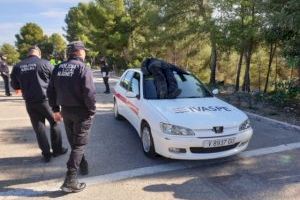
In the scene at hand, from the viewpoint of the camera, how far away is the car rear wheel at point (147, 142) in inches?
223

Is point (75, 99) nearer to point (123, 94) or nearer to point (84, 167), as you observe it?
point (84, 167)

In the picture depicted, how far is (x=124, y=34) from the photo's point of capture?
31438 millimetres

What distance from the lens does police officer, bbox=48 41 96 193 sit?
4441 millimetres

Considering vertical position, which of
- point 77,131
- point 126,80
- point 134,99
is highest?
point 126,80

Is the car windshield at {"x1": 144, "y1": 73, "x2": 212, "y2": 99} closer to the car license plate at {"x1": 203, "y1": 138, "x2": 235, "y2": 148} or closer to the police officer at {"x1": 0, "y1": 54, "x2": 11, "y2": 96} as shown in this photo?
the car license plate at {"x1": 203, "y1": 138, "x2": 235, "y2": 148}

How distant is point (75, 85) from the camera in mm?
4465

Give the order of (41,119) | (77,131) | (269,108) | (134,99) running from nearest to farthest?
(77,131) → (41,119) → (134,99) → (269,108)

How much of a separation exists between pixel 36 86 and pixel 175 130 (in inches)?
86.5

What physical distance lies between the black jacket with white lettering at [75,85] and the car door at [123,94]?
2.89m

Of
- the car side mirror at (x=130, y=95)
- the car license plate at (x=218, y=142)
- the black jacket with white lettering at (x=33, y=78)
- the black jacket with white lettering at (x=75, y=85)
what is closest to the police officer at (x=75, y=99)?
the black jacket with white lettering at (x=75, y=85)

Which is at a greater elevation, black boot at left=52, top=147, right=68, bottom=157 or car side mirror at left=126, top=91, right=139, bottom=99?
car side mirror at left=126, top=91, right=139, bottom=99

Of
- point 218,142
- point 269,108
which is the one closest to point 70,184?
point 218,142

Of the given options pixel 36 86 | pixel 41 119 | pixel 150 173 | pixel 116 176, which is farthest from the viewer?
pixel 41 119

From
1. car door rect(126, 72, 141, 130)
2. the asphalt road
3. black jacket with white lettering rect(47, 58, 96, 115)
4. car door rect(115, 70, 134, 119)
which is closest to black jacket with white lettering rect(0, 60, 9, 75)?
car door rect(115, 70, 134, 119)
